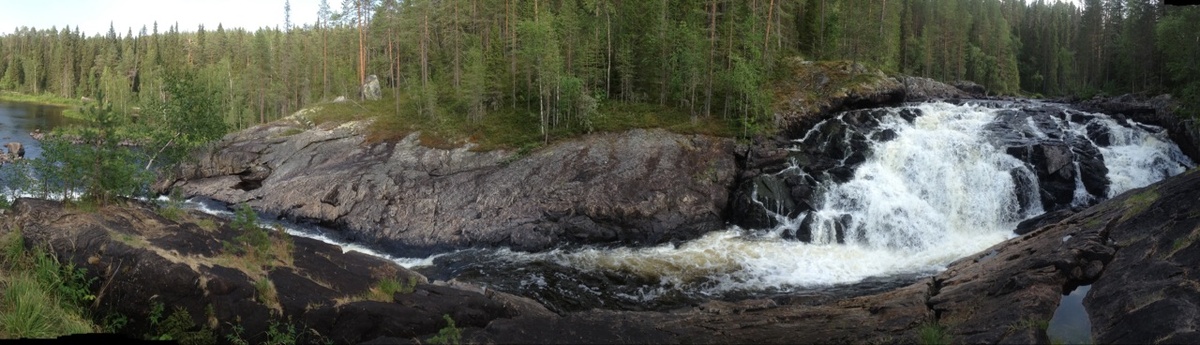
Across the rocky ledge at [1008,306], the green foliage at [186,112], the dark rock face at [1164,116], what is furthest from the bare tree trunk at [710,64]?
the green foliage at [186,112]

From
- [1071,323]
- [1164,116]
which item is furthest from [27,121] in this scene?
[1164,116]

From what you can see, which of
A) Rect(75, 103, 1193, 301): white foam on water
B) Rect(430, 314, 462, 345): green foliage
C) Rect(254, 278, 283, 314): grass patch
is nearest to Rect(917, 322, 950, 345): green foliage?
Rect(75, 103, 1193, 301): white foam on water

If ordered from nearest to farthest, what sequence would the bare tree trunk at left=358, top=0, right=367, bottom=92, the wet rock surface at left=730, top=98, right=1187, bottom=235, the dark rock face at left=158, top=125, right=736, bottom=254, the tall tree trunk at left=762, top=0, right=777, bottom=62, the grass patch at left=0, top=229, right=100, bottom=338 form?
A: the grass patch at left=0, top=229, right=100, bottom=338, the wet rock surface at left=730, top=98, right=1187, bottom=235, the dark rock face at left=158, top=125, right=736, bottom=254, the tall tree trunk at left=762, top=0, right=777, bottom=62, the bare tree trunk at left=358, top=0, right=367, bottom=92

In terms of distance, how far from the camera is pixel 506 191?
31984 mm

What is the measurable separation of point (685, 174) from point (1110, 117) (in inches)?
1021

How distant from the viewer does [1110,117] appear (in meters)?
35.3

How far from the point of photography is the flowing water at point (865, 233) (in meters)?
22.8

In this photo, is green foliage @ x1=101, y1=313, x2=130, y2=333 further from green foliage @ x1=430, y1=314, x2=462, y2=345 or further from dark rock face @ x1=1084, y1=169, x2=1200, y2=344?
dark rock face @ x1=1084, y1=169, x2=1200, y2=344

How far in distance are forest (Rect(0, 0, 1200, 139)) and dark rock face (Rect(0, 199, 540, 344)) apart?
12.4 ft

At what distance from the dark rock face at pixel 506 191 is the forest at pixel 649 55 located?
4.49 m

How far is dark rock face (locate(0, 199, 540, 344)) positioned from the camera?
11.2 meters

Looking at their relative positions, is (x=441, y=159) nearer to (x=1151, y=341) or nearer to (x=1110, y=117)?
(x=1151, y=341)

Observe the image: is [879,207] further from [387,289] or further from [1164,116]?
[387,289]

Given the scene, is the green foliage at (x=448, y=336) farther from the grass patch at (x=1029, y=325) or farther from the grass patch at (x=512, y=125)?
the grass patch at (x=512, y=125)
